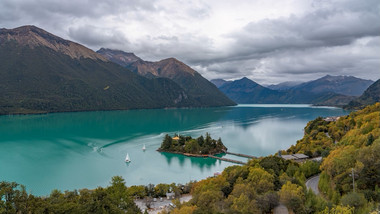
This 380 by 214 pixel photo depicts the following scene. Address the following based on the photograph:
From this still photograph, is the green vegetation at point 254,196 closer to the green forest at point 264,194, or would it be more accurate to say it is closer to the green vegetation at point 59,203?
the green forest at point 264,194

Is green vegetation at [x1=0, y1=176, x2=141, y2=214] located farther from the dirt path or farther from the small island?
the small island

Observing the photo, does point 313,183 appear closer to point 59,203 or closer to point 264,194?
point 264,194

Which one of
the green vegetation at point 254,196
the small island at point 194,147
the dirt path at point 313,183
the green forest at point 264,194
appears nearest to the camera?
the green forest at point 264,194

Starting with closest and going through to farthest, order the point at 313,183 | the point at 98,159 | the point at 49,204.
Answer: the point at 49,204
the point at 313,183
the point at 98,159

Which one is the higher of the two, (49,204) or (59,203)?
(49,204)

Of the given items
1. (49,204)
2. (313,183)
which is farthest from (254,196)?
(49,204)

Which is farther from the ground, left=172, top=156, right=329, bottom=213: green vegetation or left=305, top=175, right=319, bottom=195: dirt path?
left=172, top=156, right=329, bottom=213: green vegetation

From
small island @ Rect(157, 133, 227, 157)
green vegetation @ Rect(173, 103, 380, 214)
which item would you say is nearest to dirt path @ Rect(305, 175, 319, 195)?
green vegetation @ Rect(173, 103, 380, 214)

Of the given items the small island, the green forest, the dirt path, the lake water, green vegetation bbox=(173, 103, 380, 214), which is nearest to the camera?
the green forest

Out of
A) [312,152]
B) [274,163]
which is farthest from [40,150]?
[312,152]

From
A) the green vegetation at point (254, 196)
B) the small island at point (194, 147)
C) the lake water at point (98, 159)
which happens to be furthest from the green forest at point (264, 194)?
the small island at point (194, 147)

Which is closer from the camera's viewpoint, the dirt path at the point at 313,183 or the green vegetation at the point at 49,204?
the green vegetation at the point at 49,204

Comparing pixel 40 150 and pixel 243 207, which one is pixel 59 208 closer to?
pixel 243 207
